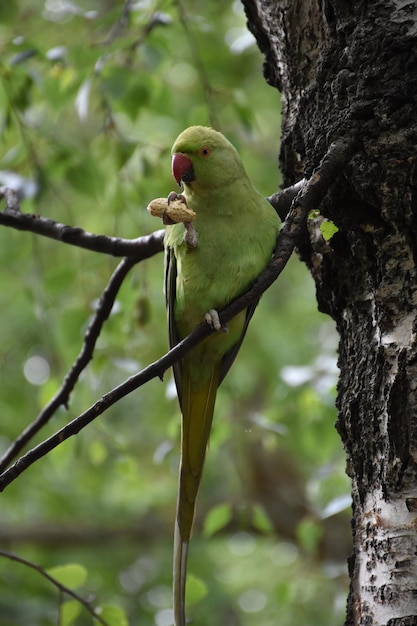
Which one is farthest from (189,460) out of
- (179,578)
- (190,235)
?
(190,235)

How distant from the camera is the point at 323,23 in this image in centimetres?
173

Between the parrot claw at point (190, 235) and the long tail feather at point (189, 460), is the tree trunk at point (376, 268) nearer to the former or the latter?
the parrot claw at point (190, 235)

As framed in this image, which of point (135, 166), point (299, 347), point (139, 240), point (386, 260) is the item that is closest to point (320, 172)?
point (386, 260)

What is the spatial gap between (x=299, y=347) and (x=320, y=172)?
13.8 ft

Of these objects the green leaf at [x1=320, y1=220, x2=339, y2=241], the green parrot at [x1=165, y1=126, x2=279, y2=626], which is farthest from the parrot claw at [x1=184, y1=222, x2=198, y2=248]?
the green leaf at [x1=320, y1=220, x2=339, y2=241]

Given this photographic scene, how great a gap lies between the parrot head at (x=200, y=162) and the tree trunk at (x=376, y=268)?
21.1 inches

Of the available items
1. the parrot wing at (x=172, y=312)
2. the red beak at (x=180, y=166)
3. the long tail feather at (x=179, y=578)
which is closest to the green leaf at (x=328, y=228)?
the parrot wing at (x=172, y=312)

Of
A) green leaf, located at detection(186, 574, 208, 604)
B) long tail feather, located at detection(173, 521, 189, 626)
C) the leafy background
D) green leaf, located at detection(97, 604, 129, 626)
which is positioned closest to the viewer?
long tail feather, located at detection(173, 521, 189, 626)

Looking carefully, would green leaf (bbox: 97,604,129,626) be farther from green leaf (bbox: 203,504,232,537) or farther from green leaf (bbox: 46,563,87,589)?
green leaf (bbox: 203,504,232,537)

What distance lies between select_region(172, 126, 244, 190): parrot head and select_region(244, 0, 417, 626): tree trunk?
54 cm

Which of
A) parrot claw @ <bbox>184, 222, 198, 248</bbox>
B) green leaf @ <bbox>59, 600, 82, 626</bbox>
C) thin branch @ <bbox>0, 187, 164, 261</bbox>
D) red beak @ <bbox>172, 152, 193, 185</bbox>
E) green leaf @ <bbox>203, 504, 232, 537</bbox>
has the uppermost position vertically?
red beak @ <bbox>172, 152, 193, 185</bbox>

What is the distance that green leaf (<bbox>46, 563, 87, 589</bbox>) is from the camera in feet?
7.18

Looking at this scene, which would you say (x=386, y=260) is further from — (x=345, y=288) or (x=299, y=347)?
(x=299, y=347)

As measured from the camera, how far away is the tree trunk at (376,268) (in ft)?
4.65
